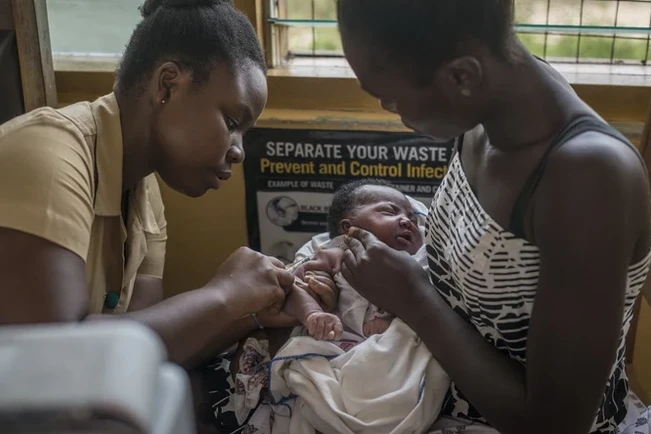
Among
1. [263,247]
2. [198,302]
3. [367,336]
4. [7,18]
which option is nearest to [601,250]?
[367,336]

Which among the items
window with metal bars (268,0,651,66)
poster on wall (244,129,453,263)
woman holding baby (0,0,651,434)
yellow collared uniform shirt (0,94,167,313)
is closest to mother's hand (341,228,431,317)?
woman holding baby (0,0,651,434)

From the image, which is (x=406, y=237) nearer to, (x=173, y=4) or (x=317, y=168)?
(x=317, y=168)

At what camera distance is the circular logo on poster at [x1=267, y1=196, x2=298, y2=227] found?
2.07 metres

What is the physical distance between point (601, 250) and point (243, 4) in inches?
52.3

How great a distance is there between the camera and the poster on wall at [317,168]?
6.55 feet

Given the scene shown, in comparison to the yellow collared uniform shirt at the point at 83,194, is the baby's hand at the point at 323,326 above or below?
below

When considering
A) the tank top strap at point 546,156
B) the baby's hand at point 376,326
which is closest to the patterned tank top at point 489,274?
the tank top strap at point 546,156

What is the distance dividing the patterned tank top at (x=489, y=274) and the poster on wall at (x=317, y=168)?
618mm

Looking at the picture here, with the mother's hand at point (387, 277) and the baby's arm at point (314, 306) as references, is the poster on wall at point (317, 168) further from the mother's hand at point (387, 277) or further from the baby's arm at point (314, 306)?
the mother's hand at point (387, 277)

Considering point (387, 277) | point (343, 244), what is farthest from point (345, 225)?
point (387, 277)

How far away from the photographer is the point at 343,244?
169cm

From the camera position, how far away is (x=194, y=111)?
55.6 inches

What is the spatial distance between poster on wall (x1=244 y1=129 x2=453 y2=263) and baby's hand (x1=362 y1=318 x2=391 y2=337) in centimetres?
62

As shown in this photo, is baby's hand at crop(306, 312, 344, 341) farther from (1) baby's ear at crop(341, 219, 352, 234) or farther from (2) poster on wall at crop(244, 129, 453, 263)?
(2) poster on wall at crop(244, 129, 453, 263)
